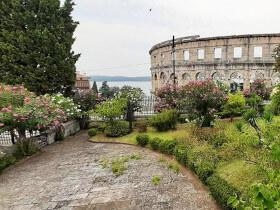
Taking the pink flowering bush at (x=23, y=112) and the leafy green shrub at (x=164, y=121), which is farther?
the leafy green shrub at (x=164, y=121)

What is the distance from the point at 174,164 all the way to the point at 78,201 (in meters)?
3.35

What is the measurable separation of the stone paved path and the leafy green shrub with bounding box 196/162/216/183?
11.6 inches

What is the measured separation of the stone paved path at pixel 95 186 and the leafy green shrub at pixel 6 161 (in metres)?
0.25

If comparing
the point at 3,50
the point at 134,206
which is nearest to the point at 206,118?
the point at 134,206

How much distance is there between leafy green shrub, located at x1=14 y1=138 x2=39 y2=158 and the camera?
8218 millimetres

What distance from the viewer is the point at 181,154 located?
659cm

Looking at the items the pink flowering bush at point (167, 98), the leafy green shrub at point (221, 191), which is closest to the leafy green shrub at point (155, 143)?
the leafy green shrub at point (221, 191)

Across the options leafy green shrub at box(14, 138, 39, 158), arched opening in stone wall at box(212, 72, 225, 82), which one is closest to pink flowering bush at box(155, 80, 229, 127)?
leafy green shrub at box(14, 138, 39, 158)

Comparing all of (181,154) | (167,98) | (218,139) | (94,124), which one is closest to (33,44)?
(94,124)

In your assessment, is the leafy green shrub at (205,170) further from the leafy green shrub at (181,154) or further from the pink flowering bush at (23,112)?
the pink flowering bush at (23,112)

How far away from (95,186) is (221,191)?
140 inches

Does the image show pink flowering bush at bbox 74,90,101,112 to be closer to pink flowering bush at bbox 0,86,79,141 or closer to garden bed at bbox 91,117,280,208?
pink flowering bush at bbox 0,86,79,141

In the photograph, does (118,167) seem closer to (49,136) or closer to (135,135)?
(135,135)

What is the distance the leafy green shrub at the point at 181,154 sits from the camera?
645cm
